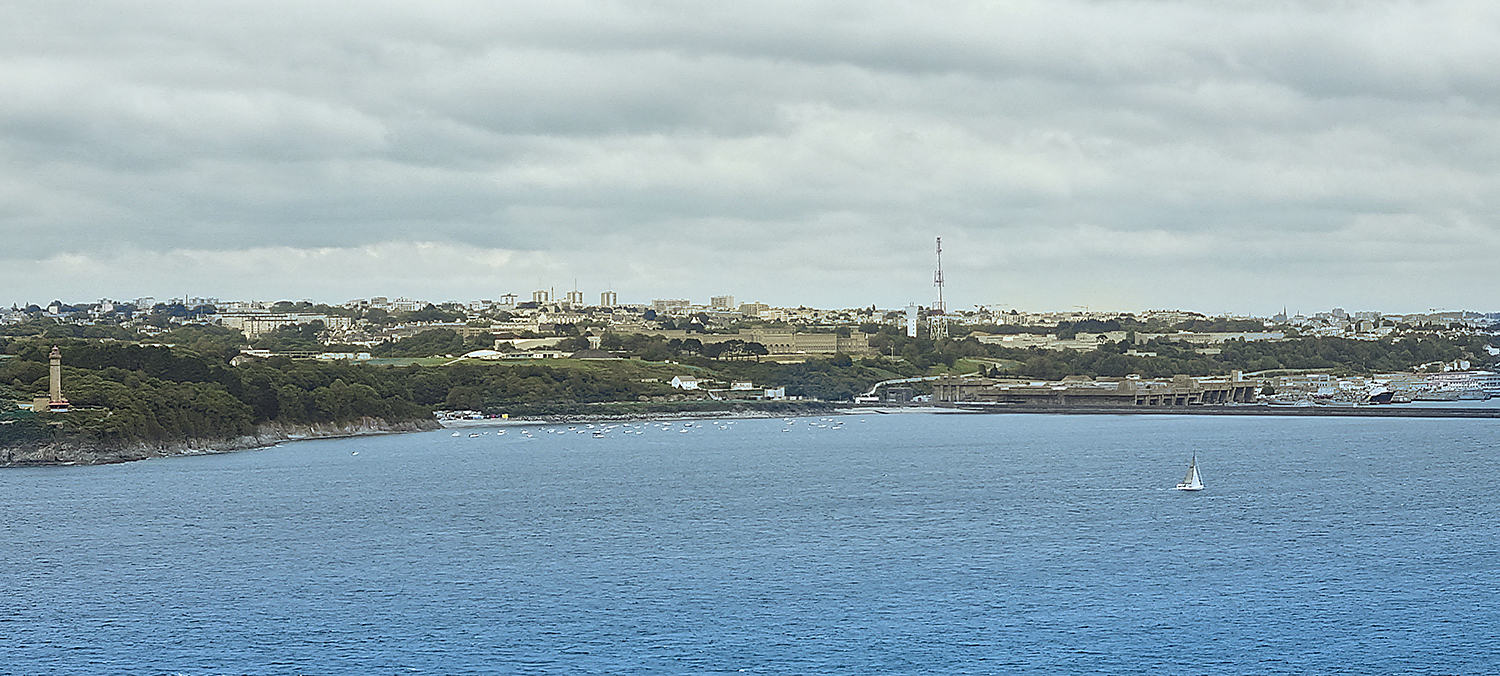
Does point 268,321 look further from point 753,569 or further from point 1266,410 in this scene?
point 753,569

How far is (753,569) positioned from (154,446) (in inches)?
1496

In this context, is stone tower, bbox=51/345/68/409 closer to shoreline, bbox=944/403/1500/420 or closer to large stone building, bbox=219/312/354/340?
shoreline, bbox=944/403/1500/420

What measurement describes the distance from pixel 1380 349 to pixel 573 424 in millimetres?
82605

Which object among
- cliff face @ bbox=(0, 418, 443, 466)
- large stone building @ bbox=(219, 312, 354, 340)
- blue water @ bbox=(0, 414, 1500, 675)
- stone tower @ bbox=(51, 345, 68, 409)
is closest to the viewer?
blue water @ bbox=(0, 414, 1500, 675)

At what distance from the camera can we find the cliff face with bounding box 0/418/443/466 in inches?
2208

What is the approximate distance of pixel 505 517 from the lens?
39.7 metres

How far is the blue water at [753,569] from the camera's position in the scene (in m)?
23.1

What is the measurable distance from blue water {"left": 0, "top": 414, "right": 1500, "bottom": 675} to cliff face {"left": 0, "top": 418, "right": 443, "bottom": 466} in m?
2.51

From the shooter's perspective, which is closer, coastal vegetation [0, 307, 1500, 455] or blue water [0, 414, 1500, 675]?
blue water [0, 414, 1500, 675]

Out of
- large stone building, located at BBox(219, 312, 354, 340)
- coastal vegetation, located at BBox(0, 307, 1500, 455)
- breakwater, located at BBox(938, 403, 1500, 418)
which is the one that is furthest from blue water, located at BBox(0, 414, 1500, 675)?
large stone building, located at BBox(219, 312, 354, 340)

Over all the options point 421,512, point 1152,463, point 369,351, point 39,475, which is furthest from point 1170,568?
point 369,351

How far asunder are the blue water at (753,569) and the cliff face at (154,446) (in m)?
2.51

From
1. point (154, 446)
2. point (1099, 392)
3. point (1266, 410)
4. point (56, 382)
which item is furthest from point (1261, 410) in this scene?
point (56, 382)

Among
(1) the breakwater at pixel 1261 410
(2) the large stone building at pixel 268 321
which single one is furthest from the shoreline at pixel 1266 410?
(2) the large stone building at pixel 268 321
